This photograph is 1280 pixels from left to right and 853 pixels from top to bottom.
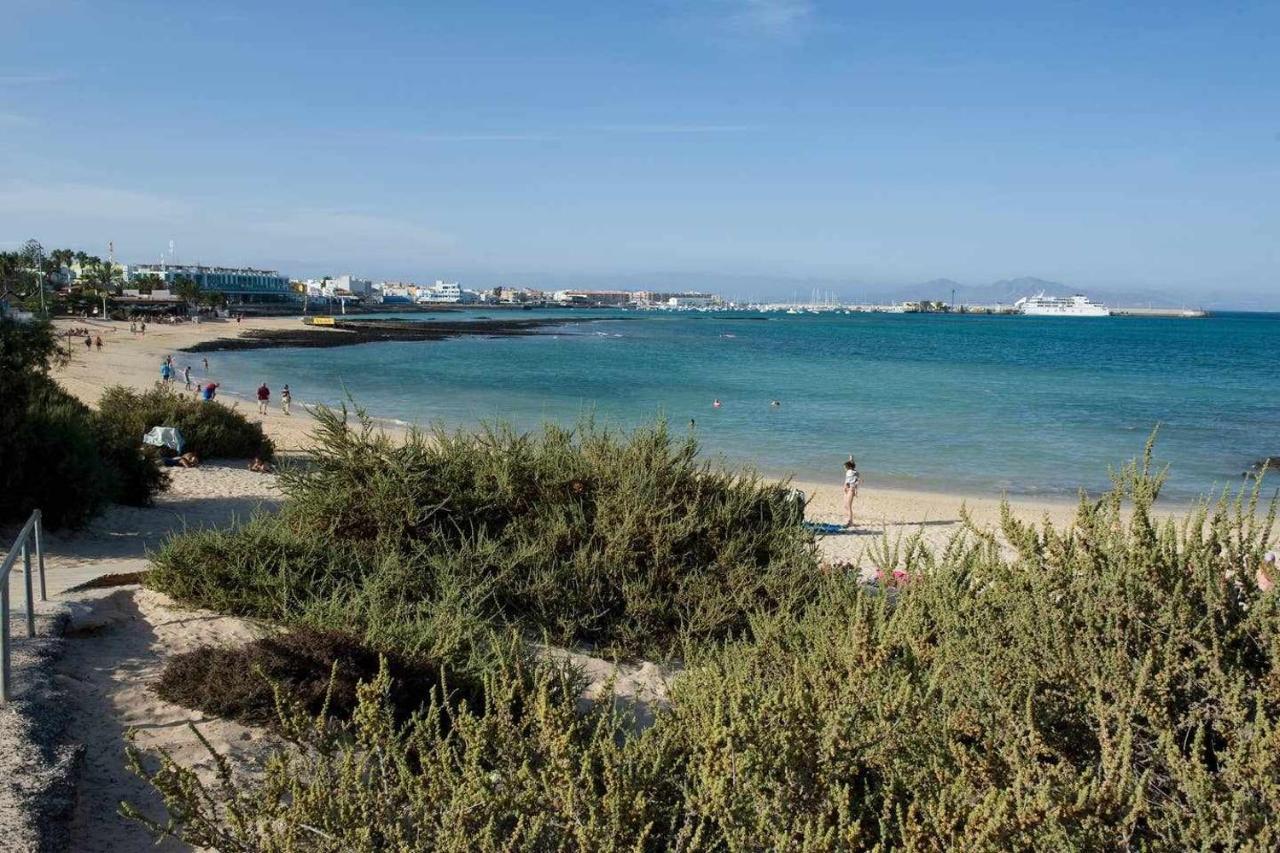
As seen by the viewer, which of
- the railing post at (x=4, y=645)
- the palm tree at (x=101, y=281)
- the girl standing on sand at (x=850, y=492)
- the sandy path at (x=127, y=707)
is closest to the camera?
the sandy path at (x=127, y=707)

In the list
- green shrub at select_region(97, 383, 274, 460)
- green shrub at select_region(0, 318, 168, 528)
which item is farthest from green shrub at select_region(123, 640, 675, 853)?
green shrub at select_region(97, 383, 274, 460)

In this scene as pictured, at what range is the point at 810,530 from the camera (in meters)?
7.99

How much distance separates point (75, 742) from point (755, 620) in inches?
152

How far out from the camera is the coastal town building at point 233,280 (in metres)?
145

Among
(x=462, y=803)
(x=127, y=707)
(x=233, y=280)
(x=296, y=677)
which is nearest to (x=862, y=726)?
(x=462, y=803)

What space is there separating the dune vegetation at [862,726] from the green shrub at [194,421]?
12440mm

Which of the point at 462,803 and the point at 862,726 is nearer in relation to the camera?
the point at 462,803

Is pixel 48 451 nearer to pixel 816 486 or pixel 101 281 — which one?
pixel 816 486

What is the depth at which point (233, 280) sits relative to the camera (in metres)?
155

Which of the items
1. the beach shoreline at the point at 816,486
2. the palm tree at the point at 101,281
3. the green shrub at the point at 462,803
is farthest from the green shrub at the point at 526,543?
the palm tree at the point at 101,281

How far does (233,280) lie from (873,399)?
137928 mm

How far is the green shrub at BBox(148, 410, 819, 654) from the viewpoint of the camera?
6750mm

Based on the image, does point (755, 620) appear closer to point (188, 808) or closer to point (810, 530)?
point (810, 530)

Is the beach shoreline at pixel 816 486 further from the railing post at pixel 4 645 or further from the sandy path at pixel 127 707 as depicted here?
the railing post at pixel 4 645
